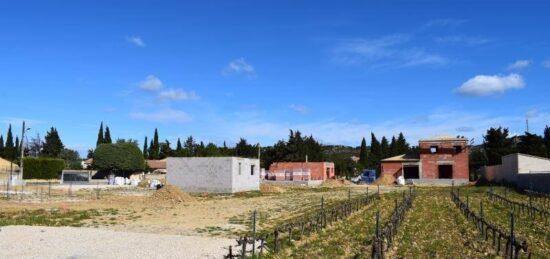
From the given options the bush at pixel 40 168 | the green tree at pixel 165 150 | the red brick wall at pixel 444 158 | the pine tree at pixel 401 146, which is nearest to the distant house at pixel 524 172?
the red brick wall at pixel 444 158

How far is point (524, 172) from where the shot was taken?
5103cm

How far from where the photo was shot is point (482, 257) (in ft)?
43.9

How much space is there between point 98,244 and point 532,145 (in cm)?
7411

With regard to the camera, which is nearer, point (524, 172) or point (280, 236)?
point (280, 236)

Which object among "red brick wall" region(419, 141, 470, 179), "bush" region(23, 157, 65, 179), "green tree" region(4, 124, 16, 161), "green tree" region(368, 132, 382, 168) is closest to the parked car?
"red brick wall" region(419, 141, 470, 179)

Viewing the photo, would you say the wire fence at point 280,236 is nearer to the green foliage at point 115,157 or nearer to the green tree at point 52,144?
the green foliage at point 115,157

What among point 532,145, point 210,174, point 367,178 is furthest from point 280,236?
point 532,145

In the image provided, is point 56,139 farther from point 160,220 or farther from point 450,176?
point 160,220

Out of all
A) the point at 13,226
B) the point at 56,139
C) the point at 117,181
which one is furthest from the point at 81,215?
the point at 56,139

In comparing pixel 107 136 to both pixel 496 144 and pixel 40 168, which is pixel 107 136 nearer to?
pixel 40 168

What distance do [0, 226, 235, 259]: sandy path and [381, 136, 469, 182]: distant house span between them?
57417 millimetres

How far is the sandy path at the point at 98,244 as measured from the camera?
13.6 meters

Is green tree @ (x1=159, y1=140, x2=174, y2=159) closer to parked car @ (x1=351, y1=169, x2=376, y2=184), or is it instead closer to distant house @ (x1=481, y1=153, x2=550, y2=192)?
parked car @ (x1=351, y1=169, x2=376, y2=184)

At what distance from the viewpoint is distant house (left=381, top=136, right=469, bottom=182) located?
71000 millimetres
